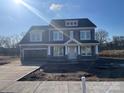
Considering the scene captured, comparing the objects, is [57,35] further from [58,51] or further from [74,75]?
[74,75]

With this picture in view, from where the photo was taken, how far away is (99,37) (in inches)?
3346

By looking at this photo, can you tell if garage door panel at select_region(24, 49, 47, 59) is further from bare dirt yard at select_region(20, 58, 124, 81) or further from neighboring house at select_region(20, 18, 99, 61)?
bare dirt yard at select_region(20, 58, 124, 81)

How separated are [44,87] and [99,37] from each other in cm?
7381

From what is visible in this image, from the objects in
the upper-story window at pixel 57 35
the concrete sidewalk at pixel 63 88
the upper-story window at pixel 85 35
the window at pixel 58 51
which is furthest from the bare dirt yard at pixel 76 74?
the upper-story window at pixel 57 35

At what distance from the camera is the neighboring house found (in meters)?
39.3

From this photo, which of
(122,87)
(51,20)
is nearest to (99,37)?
(51,20)

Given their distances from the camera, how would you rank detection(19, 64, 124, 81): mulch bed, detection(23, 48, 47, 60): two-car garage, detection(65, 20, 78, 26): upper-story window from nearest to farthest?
detection(19, 64, 124, 81): mulch bed < detection(65, 20, 78, 26): upper-story window < detection(23, 48, 47, 60): two-car garage

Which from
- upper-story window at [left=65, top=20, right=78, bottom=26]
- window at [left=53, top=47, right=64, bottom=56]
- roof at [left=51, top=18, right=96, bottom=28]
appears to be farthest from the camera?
upper-story window at [left=65, top=20, right=78, bottom=26]

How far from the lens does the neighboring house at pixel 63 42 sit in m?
39.3

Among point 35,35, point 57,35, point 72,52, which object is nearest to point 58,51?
point 72,52

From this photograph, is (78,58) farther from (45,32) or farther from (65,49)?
(45,32)

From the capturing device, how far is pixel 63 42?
3950 cm

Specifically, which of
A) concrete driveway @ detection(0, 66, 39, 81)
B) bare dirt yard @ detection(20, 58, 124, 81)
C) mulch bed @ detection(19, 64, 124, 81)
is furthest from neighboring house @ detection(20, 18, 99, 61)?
mulch bed @ detection(19, 64, 124, 81)

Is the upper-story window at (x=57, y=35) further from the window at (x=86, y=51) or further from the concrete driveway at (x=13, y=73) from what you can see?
the concrete driveway at (x=13, y=73)
